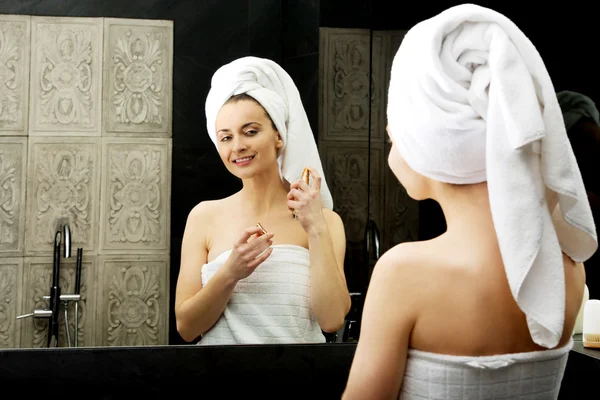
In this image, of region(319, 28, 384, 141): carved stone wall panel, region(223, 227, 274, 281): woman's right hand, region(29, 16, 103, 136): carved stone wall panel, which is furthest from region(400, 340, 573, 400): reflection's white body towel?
region(29, 16, 103, 136): carved stone wall panel

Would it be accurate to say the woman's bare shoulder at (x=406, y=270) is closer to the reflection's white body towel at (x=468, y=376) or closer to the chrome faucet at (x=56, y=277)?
the reflection's white body towel at (x=468, y=376)

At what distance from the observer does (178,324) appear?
56.2 inches

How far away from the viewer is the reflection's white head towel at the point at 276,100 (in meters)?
1.41

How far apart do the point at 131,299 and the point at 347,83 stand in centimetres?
61

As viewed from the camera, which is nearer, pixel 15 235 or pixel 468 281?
pixel 468 281

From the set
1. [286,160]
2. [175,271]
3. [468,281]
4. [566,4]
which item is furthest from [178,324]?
[566,4]

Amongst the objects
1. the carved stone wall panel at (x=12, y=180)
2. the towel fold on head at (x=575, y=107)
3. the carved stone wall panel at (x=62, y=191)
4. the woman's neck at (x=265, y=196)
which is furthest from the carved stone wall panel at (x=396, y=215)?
the carved stone wall panel at (x=12, y=180)

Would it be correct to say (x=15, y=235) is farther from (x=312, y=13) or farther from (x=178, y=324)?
(x=312, y=13)

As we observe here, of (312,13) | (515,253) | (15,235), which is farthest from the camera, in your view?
(312,13)

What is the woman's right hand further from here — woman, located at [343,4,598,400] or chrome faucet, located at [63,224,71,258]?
woman, located at [343,4,598,400]

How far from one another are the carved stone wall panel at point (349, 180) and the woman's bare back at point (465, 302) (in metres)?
0.66

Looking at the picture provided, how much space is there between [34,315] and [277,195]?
519 mm

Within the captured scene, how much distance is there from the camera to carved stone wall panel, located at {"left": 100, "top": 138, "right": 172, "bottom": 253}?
54.6 inches

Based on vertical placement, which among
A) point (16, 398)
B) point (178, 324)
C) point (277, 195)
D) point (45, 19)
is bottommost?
point (16, 398)
